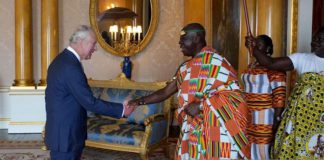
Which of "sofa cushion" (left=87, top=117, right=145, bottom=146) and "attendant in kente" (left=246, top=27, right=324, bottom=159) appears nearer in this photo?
"attendant in kente" (left=246, top=27, right=324, bottom=159)

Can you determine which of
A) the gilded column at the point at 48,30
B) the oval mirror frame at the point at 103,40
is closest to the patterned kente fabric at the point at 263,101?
the oval mirror frame at the point at 103,40

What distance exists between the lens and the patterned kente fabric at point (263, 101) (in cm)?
339

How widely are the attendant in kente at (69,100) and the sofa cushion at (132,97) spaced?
8.39 feet

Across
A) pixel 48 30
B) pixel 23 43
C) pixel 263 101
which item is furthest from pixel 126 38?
pixel 263 101

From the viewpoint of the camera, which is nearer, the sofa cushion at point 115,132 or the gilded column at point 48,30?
the sofa cushion at point 115,132

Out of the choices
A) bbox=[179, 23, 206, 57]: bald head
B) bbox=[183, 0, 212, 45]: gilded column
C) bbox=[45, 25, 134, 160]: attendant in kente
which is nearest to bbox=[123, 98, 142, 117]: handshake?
bbox=[45, 25, 134, 160]: attendant in kente

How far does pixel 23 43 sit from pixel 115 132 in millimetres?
3137

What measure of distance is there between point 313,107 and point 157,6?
4676mm

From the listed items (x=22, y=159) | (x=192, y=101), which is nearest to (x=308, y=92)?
(x=192, y=101)

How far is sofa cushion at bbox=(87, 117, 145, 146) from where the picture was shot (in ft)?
15.5

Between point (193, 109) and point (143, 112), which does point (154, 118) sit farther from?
point (193, 109)

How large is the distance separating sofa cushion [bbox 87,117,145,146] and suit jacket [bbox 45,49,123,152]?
2.11 meters

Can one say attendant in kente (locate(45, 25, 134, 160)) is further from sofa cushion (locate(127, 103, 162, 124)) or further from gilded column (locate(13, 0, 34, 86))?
gilded column (locate(13, 0, 34, 86))

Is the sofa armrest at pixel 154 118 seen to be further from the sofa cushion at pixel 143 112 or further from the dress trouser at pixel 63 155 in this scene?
the dress trouser at pixel 63 155
